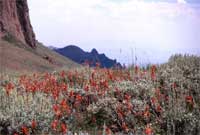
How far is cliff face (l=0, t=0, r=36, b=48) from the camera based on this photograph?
6432 centimetres

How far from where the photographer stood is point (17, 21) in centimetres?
6850

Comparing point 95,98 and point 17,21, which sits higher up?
point 17,21

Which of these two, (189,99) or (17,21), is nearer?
(189,99)

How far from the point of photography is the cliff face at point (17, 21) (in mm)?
64325

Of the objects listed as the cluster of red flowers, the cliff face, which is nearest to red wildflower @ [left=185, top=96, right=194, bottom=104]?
the cluster of red flowers

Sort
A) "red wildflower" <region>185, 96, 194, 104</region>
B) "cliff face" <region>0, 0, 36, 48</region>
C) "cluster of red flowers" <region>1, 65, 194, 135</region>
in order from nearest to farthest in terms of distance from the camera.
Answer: "cluster of red flowers" <region>1, 65, 194, 135</region>
"red wildflower" <region>185, 96, 194, 104</region>
"cliff face" <region>0, 0, 36, 48</region>

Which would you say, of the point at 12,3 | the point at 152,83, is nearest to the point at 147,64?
the point at 152,83

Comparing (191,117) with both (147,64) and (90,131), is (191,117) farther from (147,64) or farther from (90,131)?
(147,64)

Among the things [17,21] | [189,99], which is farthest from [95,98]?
[17,21]

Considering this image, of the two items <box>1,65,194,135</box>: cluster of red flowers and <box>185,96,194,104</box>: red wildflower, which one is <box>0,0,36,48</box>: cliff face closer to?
<box>1,65,194,135</box>: cluster of red flowers

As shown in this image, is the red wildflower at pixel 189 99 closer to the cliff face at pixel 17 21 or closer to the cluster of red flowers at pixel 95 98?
the cluster of red flowers at pixel 95 98

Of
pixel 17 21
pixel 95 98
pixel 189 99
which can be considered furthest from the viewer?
pixel 17 21

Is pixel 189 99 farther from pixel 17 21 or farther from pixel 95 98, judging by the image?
pixel 17 21

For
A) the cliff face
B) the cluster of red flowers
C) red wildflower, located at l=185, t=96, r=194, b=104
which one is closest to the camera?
the cluster of red flowers
